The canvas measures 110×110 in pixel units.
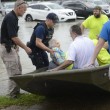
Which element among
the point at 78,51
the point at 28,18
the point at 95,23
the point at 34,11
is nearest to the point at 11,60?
the point at 78,51

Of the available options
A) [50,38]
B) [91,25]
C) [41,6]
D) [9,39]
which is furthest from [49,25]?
[41,6]

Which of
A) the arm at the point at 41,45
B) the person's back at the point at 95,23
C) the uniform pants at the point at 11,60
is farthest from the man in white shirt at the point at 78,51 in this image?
the person's back at the point at 95,23

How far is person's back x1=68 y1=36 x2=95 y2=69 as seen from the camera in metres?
6.79

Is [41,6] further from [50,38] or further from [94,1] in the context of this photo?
[50,38]

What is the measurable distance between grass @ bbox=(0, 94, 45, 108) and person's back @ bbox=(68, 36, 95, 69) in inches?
45.6

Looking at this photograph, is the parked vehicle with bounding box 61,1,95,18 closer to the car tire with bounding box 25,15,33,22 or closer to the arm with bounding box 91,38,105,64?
the car tire with bounding box 25,15,33,22

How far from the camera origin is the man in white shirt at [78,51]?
6730 millimetres

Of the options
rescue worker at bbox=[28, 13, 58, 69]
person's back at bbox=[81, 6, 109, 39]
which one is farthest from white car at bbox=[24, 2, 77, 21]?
rescue worker at bbox=[28, 13, 58, 69]

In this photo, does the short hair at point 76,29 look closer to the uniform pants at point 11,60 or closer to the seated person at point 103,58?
the seated person at point 103,58

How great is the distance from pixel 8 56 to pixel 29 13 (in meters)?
28.5

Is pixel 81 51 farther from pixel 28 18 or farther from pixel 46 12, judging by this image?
pixel 28 18

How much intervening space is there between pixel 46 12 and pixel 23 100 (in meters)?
26.9

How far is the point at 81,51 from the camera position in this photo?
6.85 metres

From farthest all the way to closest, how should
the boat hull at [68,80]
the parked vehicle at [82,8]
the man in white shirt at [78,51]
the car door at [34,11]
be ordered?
1. the parked vehicle at [82,8]
2. the car door at [34,11]
3. the man in white shirt at [78,51]
4. the boat hull at [68,80]
